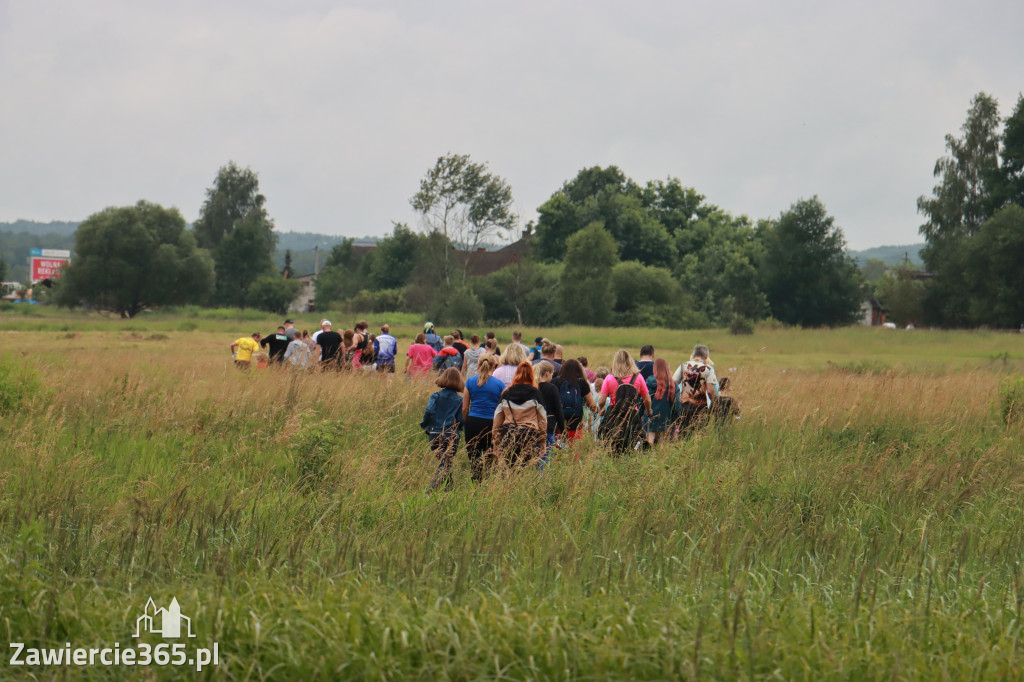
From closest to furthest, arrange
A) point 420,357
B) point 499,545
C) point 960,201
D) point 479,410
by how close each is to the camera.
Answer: point 499,545 < point 479,410 < point 420,357 < point 960,201

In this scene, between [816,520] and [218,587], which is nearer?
[218,587]

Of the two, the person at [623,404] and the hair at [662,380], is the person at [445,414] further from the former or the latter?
the hair at [662,380]

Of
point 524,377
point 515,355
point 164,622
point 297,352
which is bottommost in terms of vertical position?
point 164,622

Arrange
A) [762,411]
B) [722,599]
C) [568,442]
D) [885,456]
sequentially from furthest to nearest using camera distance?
[762,411]
[568,442]
[885,456]
[722,599]

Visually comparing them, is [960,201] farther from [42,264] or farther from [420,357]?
[42,264]

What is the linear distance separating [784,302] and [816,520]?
209 ft

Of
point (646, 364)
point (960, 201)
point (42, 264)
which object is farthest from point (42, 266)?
point (646, 364)

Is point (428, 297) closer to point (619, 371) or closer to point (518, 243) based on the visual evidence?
point (518, 243)

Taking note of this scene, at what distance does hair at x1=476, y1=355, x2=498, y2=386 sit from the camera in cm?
886

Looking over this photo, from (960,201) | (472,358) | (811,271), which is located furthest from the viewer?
(811,271)

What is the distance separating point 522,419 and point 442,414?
871 mm

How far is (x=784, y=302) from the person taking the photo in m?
67.7

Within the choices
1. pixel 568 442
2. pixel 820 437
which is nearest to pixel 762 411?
pixel 820 437

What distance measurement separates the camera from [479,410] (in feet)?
28.7
